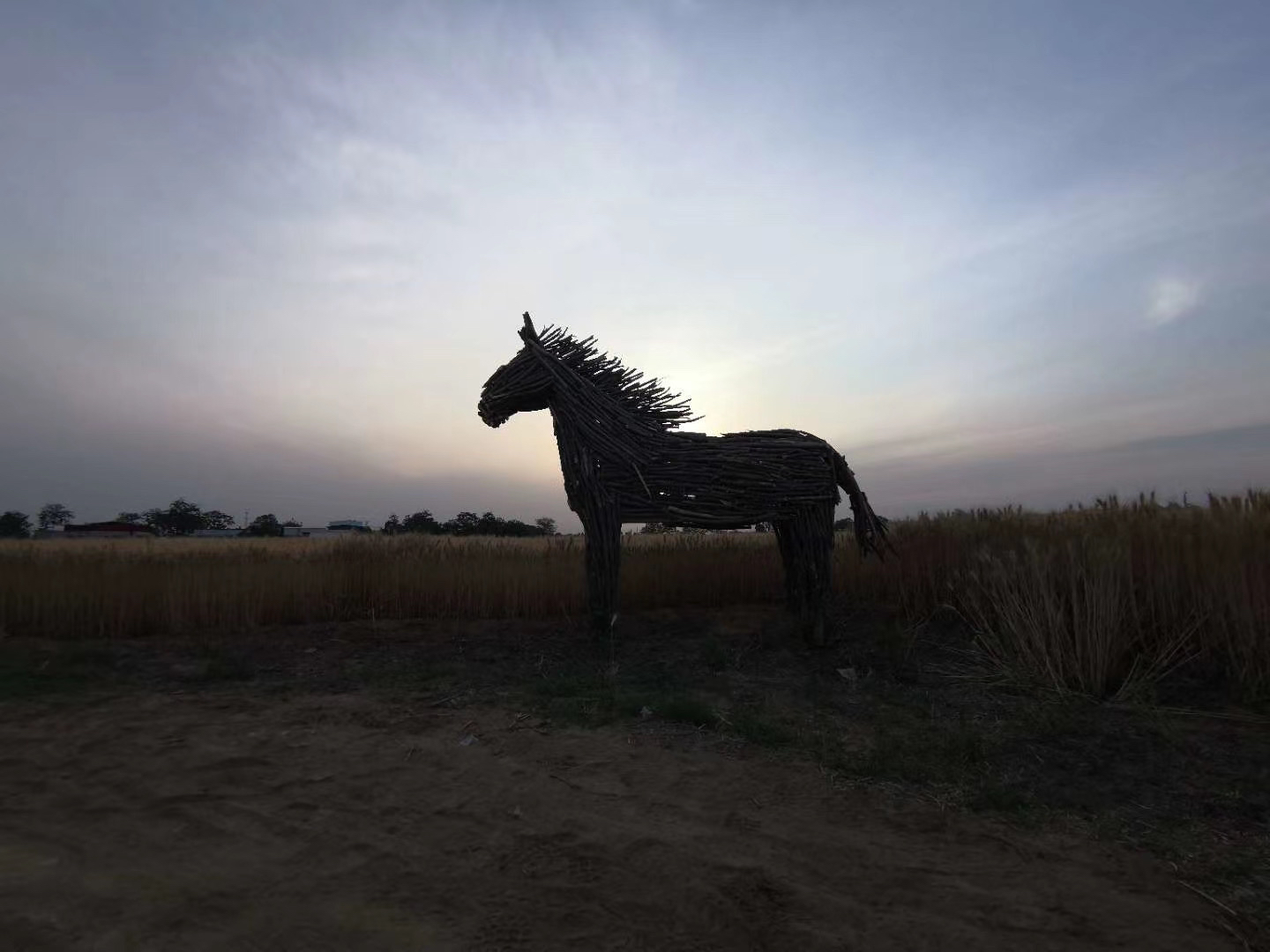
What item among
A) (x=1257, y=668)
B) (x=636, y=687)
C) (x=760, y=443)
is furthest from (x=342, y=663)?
(x=1257, y=668)

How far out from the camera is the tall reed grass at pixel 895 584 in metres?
4.96

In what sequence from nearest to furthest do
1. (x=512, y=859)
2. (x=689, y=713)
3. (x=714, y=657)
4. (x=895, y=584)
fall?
(x=512, y=859), (x=689, y=713), (x=714, y=657), (x=895, y=584)

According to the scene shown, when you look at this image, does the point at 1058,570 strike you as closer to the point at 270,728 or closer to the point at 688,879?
the point at 688,879

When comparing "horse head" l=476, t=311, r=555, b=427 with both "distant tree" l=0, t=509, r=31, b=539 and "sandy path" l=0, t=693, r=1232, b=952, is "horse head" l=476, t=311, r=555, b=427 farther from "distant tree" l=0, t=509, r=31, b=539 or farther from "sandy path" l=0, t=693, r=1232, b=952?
"distant tree" l=0, t=509, r=31, b=539

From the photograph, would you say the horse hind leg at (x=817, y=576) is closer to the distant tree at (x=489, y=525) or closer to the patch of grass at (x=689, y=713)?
the patch of grass at (x=689, y=713)

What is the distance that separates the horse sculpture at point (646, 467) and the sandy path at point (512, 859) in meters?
2.73

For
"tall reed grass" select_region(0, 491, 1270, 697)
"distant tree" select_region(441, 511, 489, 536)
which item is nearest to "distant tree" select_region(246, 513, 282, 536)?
"distant tree" select_region(441, 511, 489, 536)

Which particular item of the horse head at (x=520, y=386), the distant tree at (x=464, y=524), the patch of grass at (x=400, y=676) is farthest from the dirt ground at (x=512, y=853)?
the distant tree at (x=464, y=524)

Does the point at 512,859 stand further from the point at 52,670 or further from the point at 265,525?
the point at 265,525

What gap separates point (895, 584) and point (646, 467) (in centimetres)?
345

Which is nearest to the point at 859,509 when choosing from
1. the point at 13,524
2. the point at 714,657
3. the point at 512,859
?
the point at 714,657

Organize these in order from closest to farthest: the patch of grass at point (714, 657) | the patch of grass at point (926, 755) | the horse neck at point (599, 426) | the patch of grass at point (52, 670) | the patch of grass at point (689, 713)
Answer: the patch of grass at point (926, 755)
the patch of grass at point (689, 713)
the patch of grass at point (52, 670)
the patch of grass at point (714, 657)
the horse neck at point (599, 426)

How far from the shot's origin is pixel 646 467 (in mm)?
6508

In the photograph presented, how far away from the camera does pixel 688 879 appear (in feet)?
8.51
